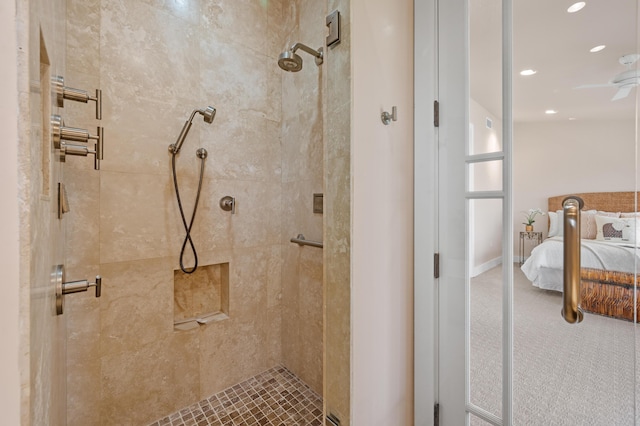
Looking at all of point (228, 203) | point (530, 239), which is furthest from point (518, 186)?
point (228, 203)

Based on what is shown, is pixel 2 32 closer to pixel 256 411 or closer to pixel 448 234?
pixel 448 234

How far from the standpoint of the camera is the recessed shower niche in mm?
1736

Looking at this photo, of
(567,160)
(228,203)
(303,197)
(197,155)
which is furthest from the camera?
(303,197)

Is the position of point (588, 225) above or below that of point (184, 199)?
below

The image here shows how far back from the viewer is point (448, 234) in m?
1.21

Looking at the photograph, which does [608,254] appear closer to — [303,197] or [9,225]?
[9,225]

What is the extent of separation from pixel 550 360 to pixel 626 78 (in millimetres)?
976

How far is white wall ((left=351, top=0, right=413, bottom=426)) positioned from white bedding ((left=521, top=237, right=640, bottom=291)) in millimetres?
468

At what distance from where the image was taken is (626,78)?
830 millimetres

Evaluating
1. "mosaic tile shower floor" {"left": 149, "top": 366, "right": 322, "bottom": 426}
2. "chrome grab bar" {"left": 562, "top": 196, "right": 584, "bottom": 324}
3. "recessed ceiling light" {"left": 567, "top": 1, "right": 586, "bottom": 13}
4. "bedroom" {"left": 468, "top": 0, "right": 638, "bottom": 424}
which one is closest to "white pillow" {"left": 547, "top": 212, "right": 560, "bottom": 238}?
"bedroom" {"left": 468, "top": 0, "right": 638, "bottom": 424}

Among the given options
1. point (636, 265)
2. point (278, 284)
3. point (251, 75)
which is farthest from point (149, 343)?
point (636, 265)

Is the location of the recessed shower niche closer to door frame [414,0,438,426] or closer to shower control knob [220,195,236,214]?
shower control knob [220,195,236,214]

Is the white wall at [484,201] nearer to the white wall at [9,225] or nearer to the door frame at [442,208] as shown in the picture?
the door frame at [442,208]

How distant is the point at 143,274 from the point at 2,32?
1.52 meters
